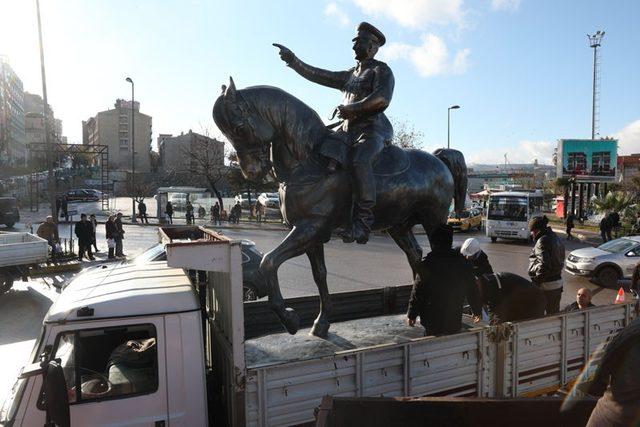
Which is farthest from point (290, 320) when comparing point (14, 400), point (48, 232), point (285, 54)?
point (48, 232)

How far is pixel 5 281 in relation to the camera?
10984 millimetres

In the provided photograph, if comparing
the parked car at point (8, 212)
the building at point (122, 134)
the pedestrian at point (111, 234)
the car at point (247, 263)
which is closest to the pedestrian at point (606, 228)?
the car at point (247, 263)

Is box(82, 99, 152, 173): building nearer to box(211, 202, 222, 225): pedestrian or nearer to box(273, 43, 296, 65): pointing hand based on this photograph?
box(211, 202, 222, 225): pedestrian

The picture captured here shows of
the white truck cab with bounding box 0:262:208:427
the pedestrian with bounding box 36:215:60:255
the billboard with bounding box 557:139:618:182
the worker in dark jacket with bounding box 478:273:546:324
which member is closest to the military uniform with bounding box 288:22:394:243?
the worker in dark jacket with bounding box 478:273:546:324

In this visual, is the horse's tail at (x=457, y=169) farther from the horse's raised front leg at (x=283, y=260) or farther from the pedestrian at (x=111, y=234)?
the pedestrian at (x=111, y=234)

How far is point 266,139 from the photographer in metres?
4.48

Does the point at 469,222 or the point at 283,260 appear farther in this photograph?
the point at 469,222

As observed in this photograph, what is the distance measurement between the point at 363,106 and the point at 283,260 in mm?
1716

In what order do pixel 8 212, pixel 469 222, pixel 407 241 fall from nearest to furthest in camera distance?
1. pixel 407 241
2. pixel 8 212
3. pixel 469 222

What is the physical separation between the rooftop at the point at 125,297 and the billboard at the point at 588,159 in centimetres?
3553

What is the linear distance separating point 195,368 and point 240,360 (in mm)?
328

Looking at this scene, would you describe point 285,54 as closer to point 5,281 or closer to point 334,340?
point 334,340

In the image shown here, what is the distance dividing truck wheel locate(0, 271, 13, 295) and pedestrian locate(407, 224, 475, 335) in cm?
1057

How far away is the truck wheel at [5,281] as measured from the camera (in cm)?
1093
